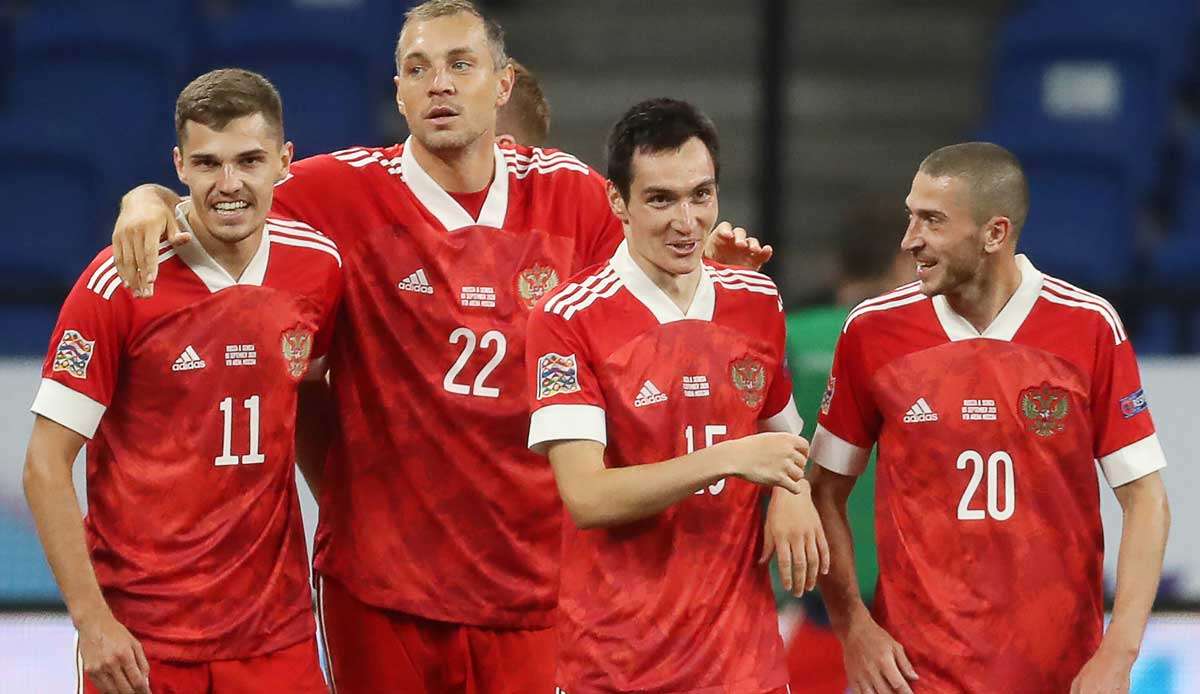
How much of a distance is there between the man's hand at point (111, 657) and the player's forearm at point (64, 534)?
0.02m

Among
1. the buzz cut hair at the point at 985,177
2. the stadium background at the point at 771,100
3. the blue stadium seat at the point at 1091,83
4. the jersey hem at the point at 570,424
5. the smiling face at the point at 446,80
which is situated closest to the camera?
the jersey hem at the point at 570,424

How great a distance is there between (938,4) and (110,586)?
272 inches

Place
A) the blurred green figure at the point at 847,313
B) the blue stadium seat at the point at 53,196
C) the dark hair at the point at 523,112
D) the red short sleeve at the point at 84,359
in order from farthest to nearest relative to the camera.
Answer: the blue stadium seat at the point at 53,196 < the blurred green figure at the point at 847,313 < the dark hair at the point at 523,112 < the red short sleeve at the point at 84,359

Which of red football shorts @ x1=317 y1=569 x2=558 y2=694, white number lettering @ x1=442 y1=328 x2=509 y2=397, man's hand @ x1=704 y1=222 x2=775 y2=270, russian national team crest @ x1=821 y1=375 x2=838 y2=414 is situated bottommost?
red football shorts @ x1=317 y1=569 x2=558 y2=694

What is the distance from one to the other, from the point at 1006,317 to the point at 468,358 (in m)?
1.06

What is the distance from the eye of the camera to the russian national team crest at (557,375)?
3.22m

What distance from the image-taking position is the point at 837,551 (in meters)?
3.49

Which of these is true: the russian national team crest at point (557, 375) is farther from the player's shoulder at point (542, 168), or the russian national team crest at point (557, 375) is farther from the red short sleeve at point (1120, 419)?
the red short sleeve at point (1120, 419)

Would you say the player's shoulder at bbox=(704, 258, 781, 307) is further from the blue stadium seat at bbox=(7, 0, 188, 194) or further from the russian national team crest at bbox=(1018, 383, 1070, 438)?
the blue stadium seat at bbox=(7, 0, 188, 194)

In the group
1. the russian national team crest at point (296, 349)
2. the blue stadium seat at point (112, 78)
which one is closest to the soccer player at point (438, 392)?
the russian national team crest at point (296, 349)

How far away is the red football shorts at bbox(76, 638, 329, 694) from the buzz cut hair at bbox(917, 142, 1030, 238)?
1.49m

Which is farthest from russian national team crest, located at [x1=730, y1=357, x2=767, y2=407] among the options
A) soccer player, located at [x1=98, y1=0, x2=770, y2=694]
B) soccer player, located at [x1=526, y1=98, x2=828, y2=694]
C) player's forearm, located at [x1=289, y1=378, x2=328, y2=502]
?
player's forearm, located at [x1=289, y1=378, x2=328, y2=502]

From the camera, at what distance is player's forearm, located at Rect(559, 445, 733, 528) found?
305 centimetres

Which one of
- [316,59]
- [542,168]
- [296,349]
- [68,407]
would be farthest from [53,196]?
[68,407]
